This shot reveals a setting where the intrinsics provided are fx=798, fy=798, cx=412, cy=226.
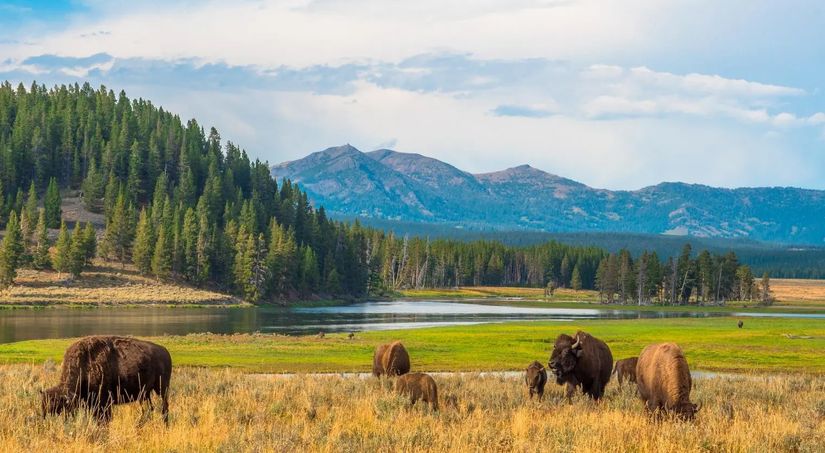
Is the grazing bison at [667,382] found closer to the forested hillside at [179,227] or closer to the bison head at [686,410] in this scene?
the bison head at [686,410]

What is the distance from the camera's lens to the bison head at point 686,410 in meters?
19.1

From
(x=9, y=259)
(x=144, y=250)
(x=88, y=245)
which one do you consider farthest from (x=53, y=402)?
(x=144, y=250)

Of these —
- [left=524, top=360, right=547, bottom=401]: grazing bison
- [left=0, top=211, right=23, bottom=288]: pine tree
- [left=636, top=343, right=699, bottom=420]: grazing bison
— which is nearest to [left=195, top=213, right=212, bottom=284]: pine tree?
[left=0, top=211, right=23, bottom=288]: pine tree

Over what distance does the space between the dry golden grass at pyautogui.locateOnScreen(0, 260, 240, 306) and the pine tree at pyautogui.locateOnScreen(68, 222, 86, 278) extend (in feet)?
4.48

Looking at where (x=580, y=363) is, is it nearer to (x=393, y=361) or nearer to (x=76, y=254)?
(x=393, y=361)

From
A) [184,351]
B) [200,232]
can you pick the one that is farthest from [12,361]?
[200,232]

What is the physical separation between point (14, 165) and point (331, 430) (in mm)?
179316

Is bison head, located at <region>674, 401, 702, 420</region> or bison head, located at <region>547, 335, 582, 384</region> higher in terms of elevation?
bison head, located at <region>547, 335, 582, 384</region>

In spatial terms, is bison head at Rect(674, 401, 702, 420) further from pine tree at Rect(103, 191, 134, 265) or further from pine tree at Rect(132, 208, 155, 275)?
pine tree at Rect(103, 191, 134, 265)

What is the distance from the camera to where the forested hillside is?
13475cm

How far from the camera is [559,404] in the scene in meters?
23.6

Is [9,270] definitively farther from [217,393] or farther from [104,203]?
[217,393]

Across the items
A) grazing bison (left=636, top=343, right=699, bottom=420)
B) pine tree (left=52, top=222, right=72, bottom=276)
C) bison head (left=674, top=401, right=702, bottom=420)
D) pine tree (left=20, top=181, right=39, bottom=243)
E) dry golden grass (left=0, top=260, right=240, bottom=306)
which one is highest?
pine tree (left=20, top=181, right=39, bottom=243)

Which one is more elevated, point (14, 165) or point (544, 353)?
point (14, 165)
